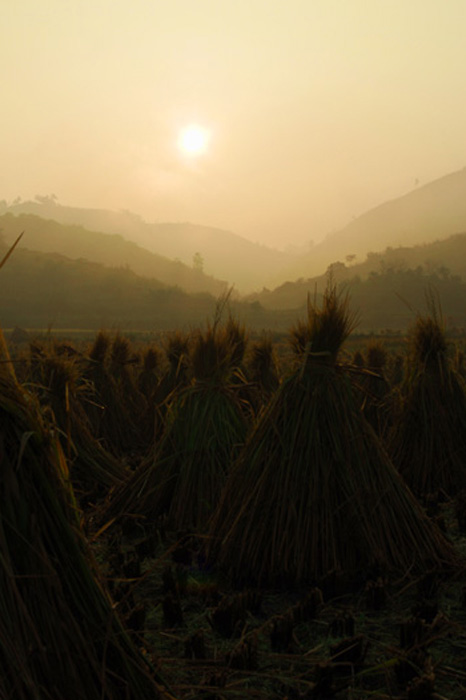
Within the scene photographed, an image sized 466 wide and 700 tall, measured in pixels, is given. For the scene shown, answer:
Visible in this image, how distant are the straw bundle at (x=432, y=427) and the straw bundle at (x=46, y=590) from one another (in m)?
5.55

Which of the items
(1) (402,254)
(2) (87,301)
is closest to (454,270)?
(1) (402,254)

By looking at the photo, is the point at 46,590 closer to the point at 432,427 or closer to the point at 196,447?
the point at 196,447

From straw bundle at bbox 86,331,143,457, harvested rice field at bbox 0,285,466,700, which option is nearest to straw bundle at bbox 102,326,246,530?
harvested rice field at bbox 0,285,466,700

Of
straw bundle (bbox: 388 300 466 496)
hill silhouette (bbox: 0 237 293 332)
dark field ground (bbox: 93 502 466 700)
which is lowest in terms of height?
dark field ground (bbox: 93 502 466 700)

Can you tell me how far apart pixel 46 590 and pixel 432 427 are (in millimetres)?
5955

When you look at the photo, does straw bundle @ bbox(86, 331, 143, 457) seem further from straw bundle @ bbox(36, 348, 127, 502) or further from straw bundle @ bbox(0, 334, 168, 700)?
straw bundle @ bbox(0, 334, 168, 700)

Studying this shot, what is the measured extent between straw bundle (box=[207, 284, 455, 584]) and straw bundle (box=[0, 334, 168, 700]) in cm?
234

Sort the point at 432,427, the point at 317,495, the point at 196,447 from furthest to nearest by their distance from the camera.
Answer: the point at 432,427, the point at 196,447, the point at 317,495

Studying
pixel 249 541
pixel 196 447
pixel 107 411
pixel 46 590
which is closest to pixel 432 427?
pixel 196 447

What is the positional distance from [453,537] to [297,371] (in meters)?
2.39

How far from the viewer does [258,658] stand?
3367 mm

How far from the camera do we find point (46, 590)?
72.0 inches

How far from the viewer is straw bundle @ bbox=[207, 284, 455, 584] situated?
4227mm

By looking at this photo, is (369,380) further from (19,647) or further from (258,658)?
(19,647)
